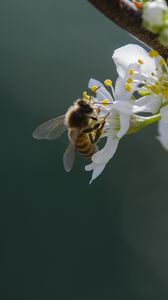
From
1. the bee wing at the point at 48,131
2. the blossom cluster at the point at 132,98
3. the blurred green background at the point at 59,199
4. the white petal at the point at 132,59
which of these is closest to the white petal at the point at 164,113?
the blossom cluster at the point at 132,98

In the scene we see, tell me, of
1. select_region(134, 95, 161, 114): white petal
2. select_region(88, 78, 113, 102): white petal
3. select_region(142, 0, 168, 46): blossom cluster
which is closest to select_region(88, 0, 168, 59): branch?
select_region(142, 0, 168, 46): blossom cluster

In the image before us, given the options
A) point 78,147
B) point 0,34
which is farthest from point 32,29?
point 78,147

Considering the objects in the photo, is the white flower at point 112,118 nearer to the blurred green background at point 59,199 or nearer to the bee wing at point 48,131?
the bee wing at point 48,131

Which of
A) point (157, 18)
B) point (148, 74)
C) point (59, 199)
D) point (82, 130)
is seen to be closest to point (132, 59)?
point (148, 74)

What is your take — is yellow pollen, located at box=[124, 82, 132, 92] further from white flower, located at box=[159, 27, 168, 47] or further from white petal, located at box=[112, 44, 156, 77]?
white flower, located at box=[159, 27, 168, 47]

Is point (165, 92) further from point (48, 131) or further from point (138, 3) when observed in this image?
point (48, 131)
